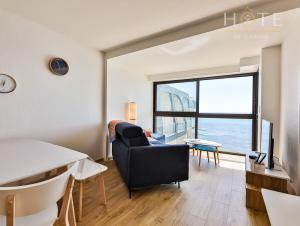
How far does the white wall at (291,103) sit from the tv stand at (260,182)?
0.18 meters

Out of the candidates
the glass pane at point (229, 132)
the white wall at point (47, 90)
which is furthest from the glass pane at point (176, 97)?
the white wall at point (47, 90)

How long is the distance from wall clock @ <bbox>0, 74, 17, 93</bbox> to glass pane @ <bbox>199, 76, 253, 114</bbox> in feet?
13.8

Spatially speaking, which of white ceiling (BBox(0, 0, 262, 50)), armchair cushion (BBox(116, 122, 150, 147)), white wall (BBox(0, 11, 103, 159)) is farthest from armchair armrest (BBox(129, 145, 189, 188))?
white ceiling (BBox(0, 0, 262, 50))

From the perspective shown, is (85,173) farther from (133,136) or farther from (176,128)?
(176,128)

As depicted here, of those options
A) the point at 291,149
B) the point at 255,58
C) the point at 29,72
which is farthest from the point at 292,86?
the point at 29,72

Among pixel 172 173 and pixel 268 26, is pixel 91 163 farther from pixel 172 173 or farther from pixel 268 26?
pixel 268 26

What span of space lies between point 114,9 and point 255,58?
114 inches

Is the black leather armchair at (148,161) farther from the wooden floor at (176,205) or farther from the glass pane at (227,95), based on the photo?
the glass pane at (227,95)

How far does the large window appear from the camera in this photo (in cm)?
401

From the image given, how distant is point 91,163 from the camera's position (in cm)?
199

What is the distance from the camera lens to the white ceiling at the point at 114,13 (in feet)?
6.15

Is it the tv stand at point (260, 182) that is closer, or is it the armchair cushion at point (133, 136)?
the tv stand at point (260, 182)

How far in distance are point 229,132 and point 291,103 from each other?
7.59 ft

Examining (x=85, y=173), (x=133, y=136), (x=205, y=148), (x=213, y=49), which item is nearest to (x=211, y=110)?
(x=205, y=148)
